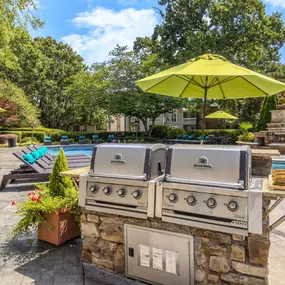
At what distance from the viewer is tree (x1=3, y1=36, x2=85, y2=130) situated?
78.2 ft

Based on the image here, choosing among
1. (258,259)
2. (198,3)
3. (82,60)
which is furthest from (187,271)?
(82,60)

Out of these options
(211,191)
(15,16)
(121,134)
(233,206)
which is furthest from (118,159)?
(121,134)

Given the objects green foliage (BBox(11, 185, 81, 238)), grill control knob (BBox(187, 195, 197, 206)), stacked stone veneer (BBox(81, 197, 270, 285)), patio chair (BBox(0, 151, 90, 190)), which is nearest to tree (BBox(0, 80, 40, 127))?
patio chair (BBox(0, 151, 90, 190))

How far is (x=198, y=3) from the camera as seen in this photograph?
18438mm

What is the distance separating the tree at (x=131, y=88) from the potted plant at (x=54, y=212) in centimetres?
1536

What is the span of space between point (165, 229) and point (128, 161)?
0.67 m

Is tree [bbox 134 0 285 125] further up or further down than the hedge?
further up

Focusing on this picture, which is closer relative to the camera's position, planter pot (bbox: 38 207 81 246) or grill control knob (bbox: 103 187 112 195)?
grill control knob (bbox: 103 187 112 195)

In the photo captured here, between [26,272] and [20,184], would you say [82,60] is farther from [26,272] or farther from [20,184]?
[26,272]

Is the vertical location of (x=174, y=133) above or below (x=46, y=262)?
above

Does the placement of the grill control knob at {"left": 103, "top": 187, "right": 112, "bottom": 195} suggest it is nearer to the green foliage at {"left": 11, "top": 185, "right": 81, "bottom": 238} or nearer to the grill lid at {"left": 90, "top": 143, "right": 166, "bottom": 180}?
the grill lid at {"left": 90, "top": 143, "right": 166, "bottom": 180}

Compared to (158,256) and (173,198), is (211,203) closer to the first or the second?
(173,198)

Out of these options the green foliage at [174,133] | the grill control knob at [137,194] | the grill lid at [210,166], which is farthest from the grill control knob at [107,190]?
the green foliage at [174,133]

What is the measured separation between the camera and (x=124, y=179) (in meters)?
2.22
